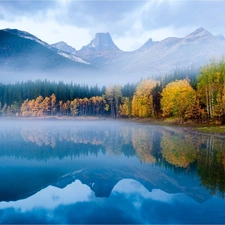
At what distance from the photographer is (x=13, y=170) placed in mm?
21844

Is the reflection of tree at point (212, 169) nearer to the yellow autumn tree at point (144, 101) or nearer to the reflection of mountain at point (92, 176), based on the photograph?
the reflection of mountain at point (92, 176)

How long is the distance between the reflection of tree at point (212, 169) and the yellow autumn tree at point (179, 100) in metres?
44.0

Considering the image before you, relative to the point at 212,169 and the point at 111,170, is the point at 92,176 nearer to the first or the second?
the point at 111,170

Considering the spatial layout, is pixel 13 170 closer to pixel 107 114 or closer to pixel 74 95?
pixel 107 114

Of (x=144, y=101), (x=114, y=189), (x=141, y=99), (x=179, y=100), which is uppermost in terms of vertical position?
(x=141, y=99)

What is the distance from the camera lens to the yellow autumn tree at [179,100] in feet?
238

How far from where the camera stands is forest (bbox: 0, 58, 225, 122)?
220 feet

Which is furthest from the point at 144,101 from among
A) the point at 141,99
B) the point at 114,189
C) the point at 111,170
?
the point at 114,189

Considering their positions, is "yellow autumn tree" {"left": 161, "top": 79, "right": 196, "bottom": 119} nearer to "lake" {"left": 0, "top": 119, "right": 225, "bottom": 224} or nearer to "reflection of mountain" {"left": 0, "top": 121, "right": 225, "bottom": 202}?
"reflection of mountain" {"left": 0, "top": 121, "right": 225, "bottom": 202}

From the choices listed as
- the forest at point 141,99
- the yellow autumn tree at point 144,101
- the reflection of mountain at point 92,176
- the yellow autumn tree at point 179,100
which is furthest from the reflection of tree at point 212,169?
the yellow autumn tree at point 144,101

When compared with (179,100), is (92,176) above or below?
below

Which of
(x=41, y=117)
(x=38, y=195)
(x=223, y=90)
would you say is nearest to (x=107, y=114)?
(x=41, y=117)

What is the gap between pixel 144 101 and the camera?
103812 millimetres

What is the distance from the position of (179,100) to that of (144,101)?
90.9 ft
